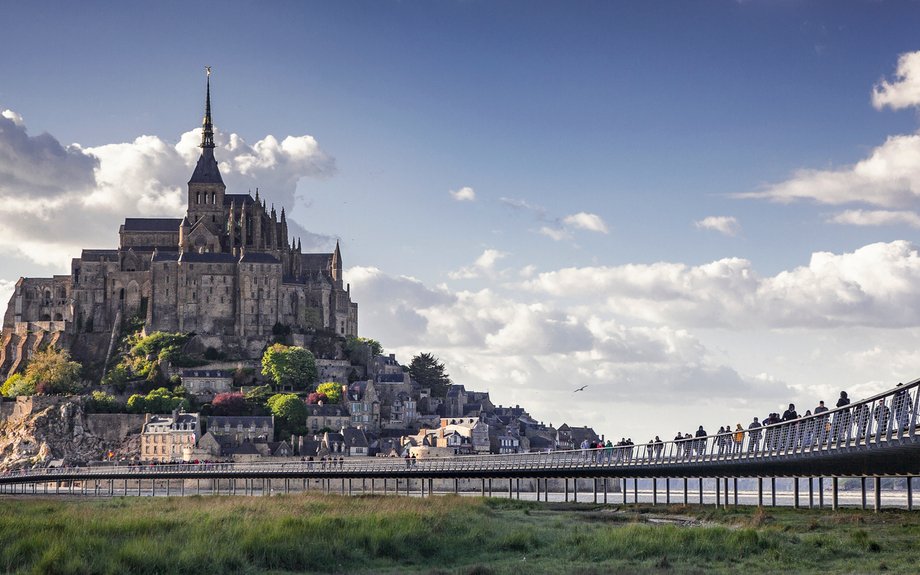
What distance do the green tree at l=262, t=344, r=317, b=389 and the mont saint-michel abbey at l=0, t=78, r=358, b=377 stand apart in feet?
22.1

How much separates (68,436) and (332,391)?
2865cm

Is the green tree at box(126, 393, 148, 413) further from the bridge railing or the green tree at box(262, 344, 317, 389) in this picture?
the bridge railing

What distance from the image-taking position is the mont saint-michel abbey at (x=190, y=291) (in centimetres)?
13462

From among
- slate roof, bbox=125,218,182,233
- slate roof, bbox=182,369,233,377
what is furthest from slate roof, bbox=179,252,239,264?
slate roof, bbox=182,369,233,377

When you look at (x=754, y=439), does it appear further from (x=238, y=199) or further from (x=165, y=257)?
(x=238, y=199)

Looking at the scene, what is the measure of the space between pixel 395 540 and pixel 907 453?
14.9 m

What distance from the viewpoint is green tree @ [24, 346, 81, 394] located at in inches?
4889

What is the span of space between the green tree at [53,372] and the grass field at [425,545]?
9041 centimetres

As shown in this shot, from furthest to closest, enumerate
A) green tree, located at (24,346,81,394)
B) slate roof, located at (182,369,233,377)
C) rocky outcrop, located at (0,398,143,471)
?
slate roof, located at (182,369,233,377), green tree, located at (24,346,81,394), rocky outcrop, located at (0,398,143,471)

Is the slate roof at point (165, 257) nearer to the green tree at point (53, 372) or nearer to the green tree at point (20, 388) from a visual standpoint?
the green tree at point (53, 372)

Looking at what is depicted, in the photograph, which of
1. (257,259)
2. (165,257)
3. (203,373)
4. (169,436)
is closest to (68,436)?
(169,436)

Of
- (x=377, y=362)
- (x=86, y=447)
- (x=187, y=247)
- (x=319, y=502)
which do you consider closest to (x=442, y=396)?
(x=377, y=362)

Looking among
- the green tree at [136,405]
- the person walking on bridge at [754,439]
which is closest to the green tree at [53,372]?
the green tree at [136,405]

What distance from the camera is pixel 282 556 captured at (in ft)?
94.9
